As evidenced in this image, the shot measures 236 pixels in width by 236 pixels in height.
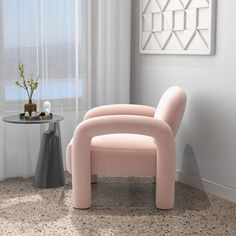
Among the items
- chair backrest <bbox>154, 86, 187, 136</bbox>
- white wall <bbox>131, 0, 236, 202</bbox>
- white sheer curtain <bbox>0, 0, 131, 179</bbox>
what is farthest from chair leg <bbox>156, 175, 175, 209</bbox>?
white sheer curtain <bbox>0, 0, 131, 179</bbox>

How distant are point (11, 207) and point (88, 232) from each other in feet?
2.41

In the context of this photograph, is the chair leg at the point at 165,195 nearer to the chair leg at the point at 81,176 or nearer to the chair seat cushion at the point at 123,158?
the chair seat cushion at the point at 123,158

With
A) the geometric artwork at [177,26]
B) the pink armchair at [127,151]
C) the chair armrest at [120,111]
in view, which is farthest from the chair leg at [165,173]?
the geometric artwork at [177,26]

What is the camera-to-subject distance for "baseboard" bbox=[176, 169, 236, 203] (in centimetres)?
370

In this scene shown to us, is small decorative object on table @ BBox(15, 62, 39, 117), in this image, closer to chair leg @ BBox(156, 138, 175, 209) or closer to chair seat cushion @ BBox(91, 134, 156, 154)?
chair seat cushion @ BBox(91, 134, 156, 154)

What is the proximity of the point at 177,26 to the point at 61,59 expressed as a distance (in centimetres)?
103

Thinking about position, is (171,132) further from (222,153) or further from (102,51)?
(102,51)

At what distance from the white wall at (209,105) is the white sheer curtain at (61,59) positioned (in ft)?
1.39

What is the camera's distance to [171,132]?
11.2ft

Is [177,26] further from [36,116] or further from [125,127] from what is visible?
→ [36,116]

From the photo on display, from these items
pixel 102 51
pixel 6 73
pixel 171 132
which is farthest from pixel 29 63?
pixel 171 132

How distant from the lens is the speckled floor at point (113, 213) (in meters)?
3.14

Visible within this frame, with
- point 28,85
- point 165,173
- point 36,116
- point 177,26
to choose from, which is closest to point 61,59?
point 28,85

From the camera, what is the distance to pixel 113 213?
3438 mm
